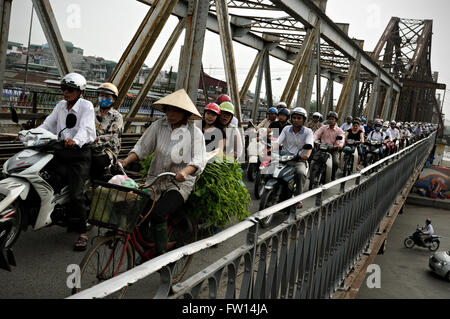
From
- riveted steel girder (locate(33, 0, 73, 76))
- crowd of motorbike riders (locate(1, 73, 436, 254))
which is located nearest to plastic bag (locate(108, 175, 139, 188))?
crowd of motorbike riders (locate(1, 73, 436, 254))

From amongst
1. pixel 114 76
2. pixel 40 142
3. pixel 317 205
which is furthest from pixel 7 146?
pixel 317 205

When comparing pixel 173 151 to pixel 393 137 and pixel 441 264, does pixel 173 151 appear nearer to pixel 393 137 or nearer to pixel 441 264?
pixel 393 137

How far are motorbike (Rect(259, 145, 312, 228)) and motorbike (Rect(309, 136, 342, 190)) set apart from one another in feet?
7.84

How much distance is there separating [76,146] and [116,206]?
1.47 m

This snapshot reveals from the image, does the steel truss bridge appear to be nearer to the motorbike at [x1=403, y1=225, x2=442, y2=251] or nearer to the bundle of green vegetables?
the bundle of green vegetables

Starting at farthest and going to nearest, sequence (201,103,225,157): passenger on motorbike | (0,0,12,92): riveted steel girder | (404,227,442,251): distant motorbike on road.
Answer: (404,227,442,251): distant motorbike on road
(0,0,12,92): riveted steel girder
(201,103,225,157): passenger on motorbike

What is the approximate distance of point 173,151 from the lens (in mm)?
3564

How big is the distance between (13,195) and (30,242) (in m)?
1.09

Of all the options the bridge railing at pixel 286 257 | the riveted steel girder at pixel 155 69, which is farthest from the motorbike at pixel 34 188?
the riveted steel girder at pixel 155 69

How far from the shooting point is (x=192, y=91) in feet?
24.7

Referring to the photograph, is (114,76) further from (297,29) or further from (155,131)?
(297,29)

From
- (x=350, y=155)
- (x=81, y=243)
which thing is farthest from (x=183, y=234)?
(x=350, y=155)

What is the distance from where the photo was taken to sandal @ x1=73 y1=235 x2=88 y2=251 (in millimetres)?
4219

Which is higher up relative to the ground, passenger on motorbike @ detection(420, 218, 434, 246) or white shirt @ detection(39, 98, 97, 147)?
white shirt @ detection(39, 98, 97, 147)
